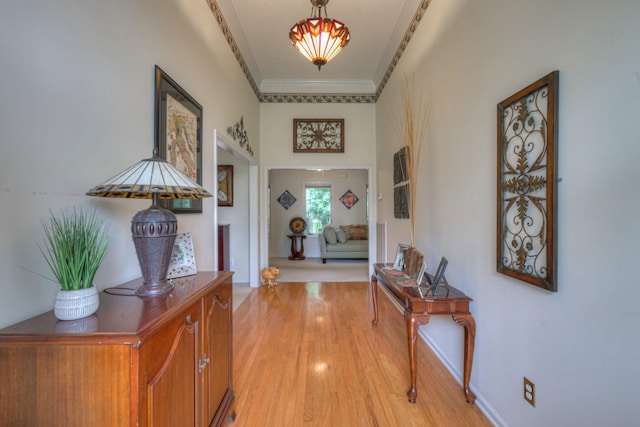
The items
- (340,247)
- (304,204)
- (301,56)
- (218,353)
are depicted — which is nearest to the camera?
(218,353)

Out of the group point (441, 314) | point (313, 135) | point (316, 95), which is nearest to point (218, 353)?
point (441, 314)

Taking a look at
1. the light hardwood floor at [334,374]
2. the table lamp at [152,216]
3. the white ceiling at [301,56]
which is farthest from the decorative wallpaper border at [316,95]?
the light hardwood floor at [334,374]

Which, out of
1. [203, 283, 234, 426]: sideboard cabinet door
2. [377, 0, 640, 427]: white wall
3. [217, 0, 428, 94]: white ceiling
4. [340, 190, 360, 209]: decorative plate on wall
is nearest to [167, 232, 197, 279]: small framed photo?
[203, 283, 234, 426]: sideboard cabinet door

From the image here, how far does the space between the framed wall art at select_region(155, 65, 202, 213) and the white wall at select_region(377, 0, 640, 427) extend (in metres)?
1.99

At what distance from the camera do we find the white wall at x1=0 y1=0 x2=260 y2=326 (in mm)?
891

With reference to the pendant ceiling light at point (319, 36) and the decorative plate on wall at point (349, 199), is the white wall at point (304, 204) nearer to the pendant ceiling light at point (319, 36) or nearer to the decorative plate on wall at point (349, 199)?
the decorative plate on wall at point (349, 199)

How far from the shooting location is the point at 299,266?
6.67 m

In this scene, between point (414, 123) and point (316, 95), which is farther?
point (316, 95)

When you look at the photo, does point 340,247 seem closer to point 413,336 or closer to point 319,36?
point 413,336

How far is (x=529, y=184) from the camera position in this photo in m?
1.36

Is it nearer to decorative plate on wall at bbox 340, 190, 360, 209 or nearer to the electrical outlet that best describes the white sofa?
decorative plate on wall at bbox 340, 190, 360, 209

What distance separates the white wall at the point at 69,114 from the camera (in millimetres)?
891

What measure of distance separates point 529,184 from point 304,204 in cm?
704

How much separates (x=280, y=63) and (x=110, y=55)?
318 cm
